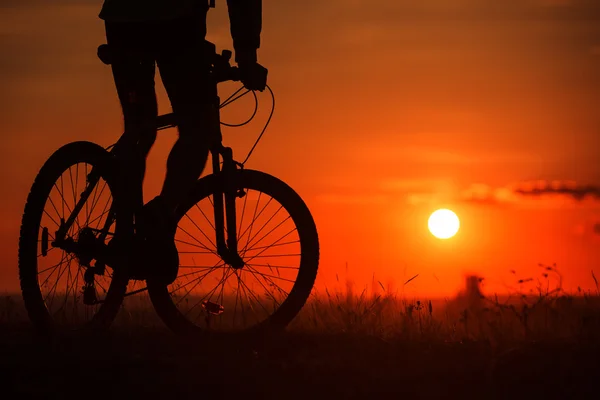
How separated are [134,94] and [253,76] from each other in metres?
0.73

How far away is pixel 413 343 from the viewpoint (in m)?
5.37

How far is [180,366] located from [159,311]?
1.21 m

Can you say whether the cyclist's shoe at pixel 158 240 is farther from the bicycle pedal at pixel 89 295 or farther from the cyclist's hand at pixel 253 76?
the cyclist's hand at pixel 253 76

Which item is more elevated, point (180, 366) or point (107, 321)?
point (107, 321)

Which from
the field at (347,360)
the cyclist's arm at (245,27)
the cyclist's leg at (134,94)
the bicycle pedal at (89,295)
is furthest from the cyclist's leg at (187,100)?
the field at (347,360)

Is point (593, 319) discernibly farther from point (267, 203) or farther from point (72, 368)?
point (72, 368)

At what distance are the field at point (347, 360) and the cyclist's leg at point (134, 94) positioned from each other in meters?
1.06

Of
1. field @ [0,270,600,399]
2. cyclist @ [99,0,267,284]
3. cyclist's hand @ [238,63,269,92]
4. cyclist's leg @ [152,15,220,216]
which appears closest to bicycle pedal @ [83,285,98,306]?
field @ [0,270,600,399]

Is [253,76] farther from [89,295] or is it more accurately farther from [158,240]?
[89,295]

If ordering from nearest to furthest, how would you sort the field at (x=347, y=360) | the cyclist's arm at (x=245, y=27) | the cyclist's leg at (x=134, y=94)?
the field at (x=347, y=360)
the cyclist's arm at (x=245, y=27)
the cyclist's leg at (x=134, y=94)

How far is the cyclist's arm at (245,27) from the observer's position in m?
5.31

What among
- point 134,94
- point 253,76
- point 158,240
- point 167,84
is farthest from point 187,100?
point 158,240

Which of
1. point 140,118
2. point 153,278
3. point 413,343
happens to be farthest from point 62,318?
point 413,343

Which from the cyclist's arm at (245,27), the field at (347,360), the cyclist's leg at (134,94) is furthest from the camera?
the cyclist's leg at (134,94)
